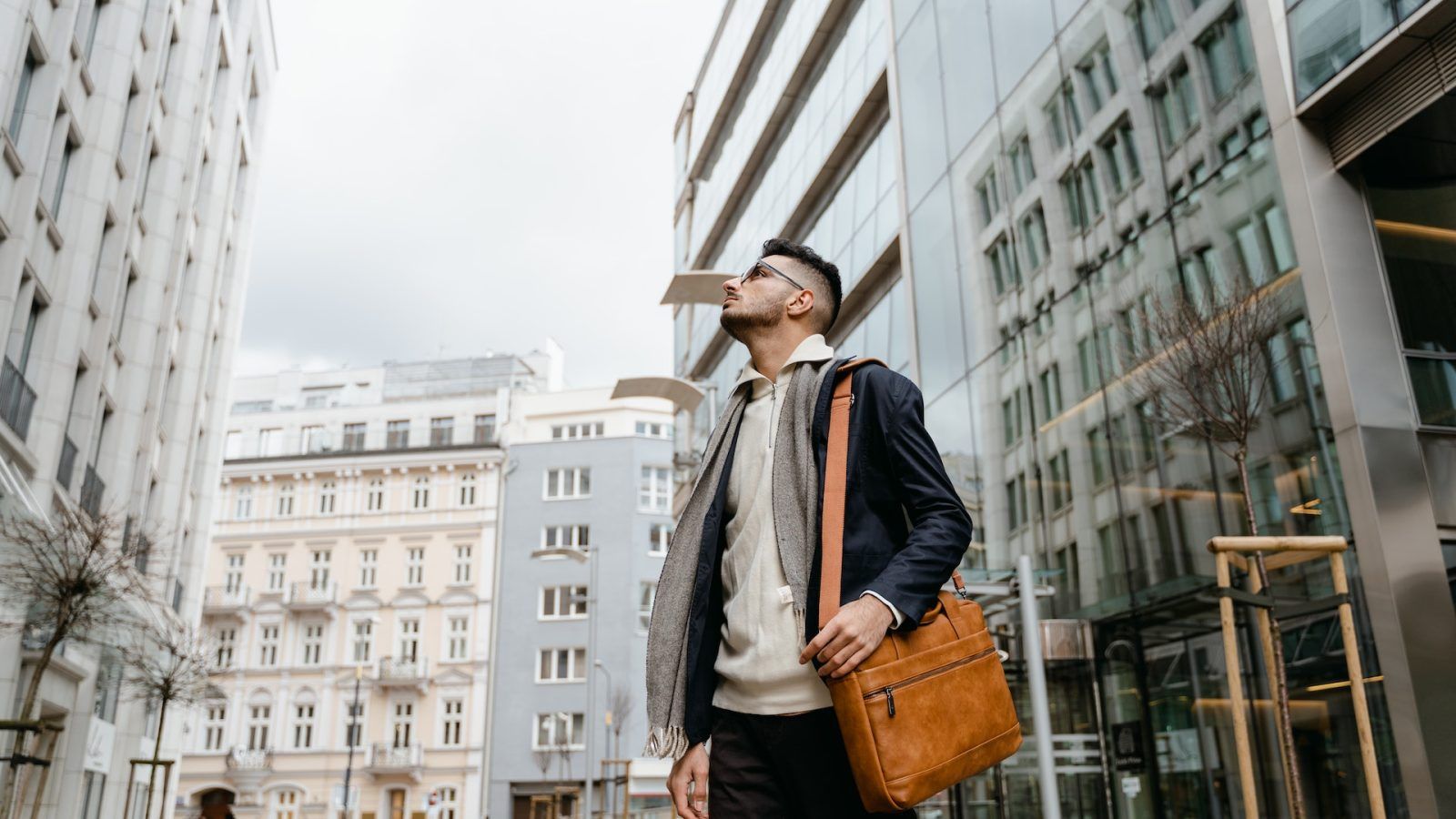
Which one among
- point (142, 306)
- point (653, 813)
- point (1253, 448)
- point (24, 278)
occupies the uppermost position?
point (142, 306)

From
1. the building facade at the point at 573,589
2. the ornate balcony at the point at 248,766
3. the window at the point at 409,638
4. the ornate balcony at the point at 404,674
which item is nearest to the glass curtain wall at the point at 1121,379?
the building facade at the point at 573,589

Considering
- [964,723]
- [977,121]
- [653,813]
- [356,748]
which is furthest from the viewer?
[356,748]

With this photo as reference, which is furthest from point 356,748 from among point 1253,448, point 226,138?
point 1253,448

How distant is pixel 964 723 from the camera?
7.77ft

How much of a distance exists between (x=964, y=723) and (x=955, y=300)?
48.0 feet

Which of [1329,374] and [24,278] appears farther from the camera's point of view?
[24,278]

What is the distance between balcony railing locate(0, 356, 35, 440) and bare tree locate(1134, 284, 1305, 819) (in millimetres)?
16062

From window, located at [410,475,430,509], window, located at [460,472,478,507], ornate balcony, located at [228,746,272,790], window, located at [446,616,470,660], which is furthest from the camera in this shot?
window, located at [410,475,430,509]

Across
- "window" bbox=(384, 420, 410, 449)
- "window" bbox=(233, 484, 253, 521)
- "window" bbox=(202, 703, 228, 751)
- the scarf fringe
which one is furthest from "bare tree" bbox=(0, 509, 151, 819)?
"window" bbox=(384, 420, 410, 449)

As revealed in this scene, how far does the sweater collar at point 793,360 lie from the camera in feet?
9.67

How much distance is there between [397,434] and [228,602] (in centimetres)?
1196

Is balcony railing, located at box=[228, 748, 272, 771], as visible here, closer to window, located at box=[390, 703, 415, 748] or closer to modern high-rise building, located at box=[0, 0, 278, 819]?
window, located at box=[390, 703, 415, 748]

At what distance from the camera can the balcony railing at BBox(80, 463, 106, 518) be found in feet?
72.7

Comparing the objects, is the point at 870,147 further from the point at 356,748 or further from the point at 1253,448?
the point at 356,748
